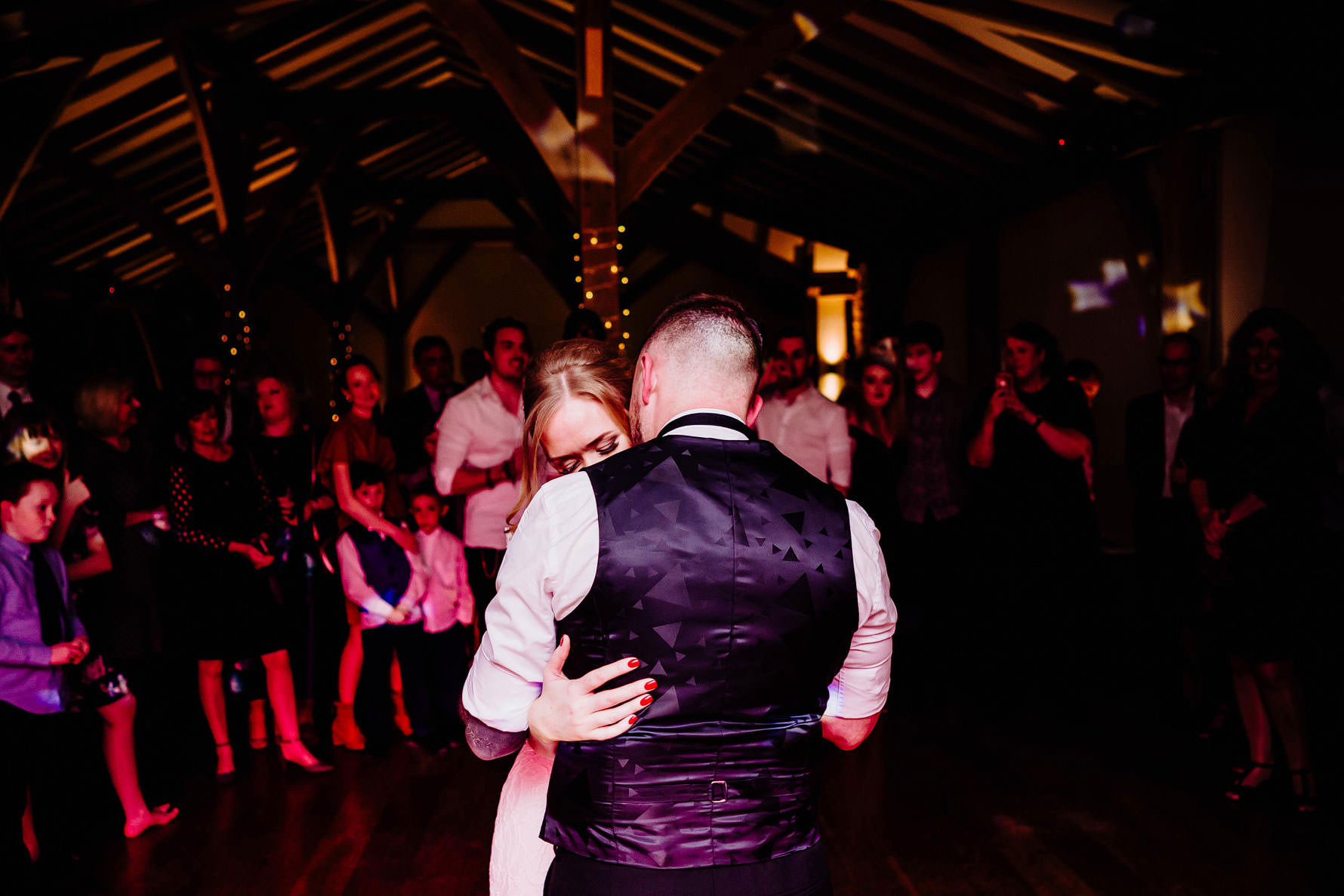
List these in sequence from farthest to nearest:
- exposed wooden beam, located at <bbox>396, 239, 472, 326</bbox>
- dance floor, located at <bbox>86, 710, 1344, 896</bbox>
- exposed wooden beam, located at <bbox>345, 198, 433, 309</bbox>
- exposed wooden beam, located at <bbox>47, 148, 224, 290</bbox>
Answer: exposed wooden beam, located at <bbox>396, 239, 472, 326</bbox> < exposed wooden beam, located at <bbox>345, 198, 433, 309</bbox> < exposed wooden beam, located at <bbox>47, 148, 224, 290</bbox> < dance floor, located at <bbox>86, 710, 1344, 896</bbox>

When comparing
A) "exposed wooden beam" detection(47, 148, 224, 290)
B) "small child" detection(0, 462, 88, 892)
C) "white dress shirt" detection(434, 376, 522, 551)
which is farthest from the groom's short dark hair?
"exposed wooden beam" detection(47, 148, 224, 290)

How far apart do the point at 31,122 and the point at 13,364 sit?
2.32m

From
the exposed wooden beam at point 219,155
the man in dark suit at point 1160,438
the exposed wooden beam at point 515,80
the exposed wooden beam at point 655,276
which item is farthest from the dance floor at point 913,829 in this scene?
the exposed wooden beam at point 655,276

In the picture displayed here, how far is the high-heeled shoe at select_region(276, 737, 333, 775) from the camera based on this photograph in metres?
3.31

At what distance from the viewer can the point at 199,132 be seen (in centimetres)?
727

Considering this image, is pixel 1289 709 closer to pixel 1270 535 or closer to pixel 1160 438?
pixel 1270 535

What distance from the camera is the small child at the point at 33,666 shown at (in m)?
2.34

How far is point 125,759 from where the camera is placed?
110 inches

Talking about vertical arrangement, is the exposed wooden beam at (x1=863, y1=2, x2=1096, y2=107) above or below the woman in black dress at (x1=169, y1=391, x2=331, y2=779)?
above

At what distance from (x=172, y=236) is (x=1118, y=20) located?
7230mm

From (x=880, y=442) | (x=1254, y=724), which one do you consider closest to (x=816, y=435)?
(x=880, y=442)

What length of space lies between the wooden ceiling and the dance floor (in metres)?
2.84

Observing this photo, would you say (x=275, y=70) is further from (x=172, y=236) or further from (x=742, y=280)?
(x=742, y=280)

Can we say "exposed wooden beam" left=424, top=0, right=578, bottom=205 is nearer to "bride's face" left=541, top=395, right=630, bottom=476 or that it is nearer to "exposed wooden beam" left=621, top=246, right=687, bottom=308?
"bride's face" left=541, top=395, right=630, bottom=476
